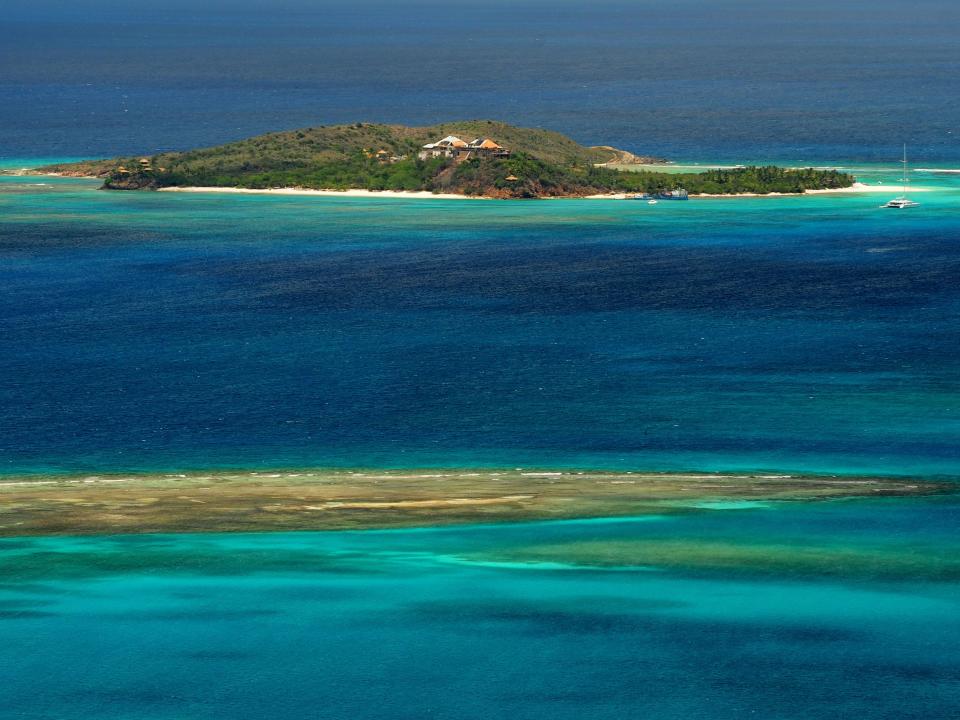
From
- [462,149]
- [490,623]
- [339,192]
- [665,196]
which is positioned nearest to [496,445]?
[490,623]

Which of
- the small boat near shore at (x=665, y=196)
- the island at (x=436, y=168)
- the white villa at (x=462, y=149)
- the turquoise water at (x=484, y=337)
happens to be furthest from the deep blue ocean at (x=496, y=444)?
the white villa at (x=462, y=149)

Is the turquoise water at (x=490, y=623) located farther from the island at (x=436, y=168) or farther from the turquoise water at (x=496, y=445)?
the island at (x=436, y=168)

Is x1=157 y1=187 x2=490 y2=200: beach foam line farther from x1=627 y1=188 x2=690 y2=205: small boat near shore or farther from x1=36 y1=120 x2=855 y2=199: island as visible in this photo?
x1=627 y1=188 x2=690 y2=205: small boat near shore

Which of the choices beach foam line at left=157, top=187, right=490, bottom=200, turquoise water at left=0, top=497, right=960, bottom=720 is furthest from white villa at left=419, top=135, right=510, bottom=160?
turquoise water at left=0, top=497, right=960, bottom=720

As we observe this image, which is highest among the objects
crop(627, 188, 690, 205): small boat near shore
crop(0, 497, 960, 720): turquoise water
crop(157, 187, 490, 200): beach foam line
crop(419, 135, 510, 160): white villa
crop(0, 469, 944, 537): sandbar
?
crop(419, 135, 510, 160): white villa

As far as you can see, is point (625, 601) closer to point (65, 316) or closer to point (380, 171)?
point (65, 316)

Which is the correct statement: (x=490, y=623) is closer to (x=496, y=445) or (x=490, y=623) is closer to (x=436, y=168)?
(x=496, y=445)

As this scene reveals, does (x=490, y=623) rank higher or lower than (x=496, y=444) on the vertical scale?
lower

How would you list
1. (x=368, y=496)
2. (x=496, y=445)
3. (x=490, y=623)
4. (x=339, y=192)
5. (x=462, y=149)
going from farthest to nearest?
(x=462, y=149) < (x=339, y=192) < (x=496, y=445) < (x=368, y=496) < (x=490, y=623)
